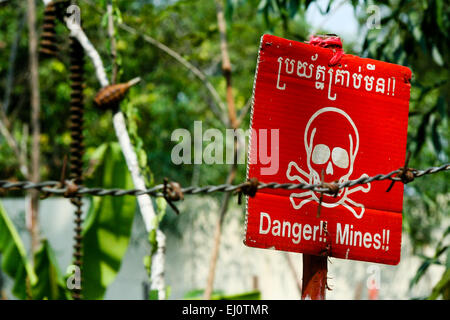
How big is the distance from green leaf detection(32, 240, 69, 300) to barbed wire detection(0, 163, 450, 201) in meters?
1.58

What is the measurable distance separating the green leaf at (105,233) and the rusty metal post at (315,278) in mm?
1501

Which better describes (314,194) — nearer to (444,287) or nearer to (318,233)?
(318,233)

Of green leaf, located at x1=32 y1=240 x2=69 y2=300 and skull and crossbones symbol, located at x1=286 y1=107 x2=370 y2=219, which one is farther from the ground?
skull and crossbones symbol, located at x1=286 y1=107 x2=370 y2=219

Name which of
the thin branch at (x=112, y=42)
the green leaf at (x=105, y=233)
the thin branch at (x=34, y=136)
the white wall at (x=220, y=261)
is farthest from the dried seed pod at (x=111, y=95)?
the white wall at (x=220, y=261)

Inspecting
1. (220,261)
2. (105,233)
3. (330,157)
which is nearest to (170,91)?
(220,261)

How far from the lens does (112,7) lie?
7.81 ft


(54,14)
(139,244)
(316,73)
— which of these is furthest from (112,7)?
(139,244)

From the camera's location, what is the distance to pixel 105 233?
2.77 meters

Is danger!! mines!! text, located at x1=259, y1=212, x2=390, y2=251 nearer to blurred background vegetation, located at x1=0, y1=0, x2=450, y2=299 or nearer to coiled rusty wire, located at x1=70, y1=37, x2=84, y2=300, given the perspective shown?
coiled rusty wire, located at x1=70, y1=37, x2=84, y2=300

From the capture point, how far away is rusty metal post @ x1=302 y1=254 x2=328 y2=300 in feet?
4.52

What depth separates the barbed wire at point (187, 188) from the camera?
3.53 ft

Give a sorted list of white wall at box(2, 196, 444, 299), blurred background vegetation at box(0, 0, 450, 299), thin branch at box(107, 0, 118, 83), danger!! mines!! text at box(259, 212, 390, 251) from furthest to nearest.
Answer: white wall at box(2, 196, 444, 299) < blurred background vegetation at box(0, 0, 450, 299) < thin branch at box(107, 0, 118, 83) < danger!! mines!! text at box(259, 212, 390, 251)

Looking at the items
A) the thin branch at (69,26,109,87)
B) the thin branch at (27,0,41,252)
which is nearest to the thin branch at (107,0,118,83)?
the thin branch at (69,26,109,87)

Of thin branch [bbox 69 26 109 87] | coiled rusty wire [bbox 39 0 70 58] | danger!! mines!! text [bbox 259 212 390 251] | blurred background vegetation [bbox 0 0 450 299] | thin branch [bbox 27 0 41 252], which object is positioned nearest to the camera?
danger!! mines!! text [bbox 259 212 390 251]
